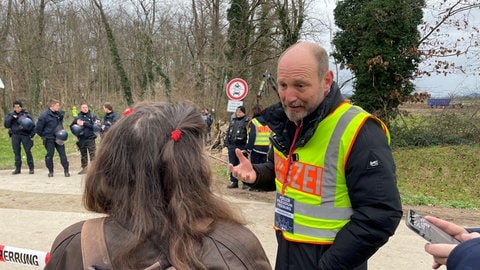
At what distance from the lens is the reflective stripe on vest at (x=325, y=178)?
216cm

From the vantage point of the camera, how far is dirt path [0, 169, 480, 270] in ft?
17.7

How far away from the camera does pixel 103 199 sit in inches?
57.2

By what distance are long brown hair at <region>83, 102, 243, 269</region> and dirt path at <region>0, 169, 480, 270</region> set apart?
2.63 metres

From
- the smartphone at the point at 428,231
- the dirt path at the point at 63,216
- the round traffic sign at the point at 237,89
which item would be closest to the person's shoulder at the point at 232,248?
the smartphone at the point at 428,231

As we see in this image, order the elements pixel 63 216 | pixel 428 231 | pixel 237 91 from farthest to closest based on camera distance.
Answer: pixel 237 91 < pixel 63 216 < pixel 428 231

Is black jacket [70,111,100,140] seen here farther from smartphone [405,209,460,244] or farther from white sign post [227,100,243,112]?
smartphone [405,209,460,244]

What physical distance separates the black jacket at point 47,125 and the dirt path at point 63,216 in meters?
1.12

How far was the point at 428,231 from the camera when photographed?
66.5 inches

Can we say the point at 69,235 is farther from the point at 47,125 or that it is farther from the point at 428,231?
the point at 47,125

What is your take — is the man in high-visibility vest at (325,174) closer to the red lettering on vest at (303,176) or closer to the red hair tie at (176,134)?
the red lettering on vest at (303,176)

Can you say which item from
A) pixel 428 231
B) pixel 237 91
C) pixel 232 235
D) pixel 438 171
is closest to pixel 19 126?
pixel 237 91

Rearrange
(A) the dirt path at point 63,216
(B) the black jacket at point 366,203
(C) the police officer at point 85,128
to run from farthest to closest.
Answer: (C) the police officer at point 85,128
(A) the dirt path at point 63,216
(B) the black jacket at point 366,203

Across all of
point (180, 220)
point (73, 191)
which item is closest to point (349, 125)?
point (180, 220)

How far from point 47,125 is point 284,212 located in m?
9.98
